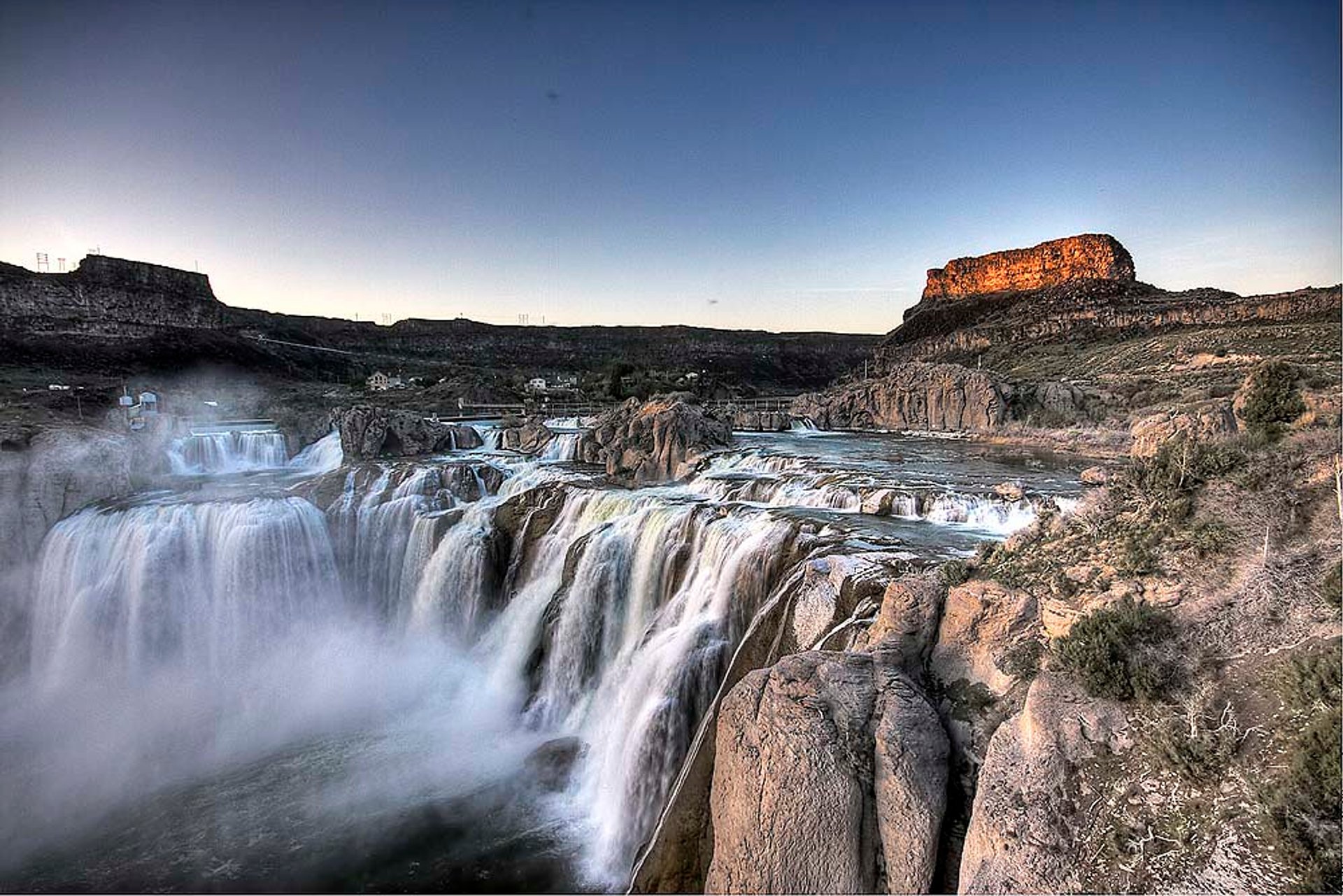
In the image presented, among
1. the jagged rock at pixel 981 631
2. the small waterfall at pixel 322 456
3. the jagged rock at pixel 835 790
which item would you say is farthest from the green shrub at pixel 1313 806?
the small waterfall at pixel 322 456

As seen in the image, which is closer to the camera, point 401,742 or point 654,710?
point 654,710

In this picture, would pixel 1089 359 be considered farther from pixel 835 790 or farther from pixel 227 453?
pixel 227 453

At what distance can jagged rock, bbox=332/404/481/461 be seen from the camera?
3017 centimetres

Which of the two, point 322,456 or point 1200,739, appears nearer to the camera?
point 1200,739

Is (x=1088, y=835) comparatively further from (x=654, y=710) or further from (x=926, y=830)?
(x=654, y=710)

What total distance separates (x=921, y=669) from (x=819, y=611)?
2.45 m

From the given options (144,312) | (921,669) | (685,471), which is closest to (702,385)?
(685,471)

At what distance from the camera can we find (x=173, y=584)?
18.7 meters

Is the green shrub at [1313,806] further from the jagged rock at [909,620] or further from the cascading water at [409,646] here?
the cascading water at [409,646]

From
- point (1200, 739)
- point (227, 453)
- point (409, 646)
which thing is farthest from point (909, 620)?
point (227, 453)

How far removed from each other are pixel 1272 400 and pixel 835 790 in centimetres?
879

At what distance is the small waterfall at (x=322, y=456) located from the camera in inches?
1265

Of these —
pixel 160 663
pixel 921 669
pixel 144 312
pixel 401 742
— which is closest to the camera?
pixel 921 669

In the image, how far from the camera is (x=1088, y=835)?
4918 millimetres
